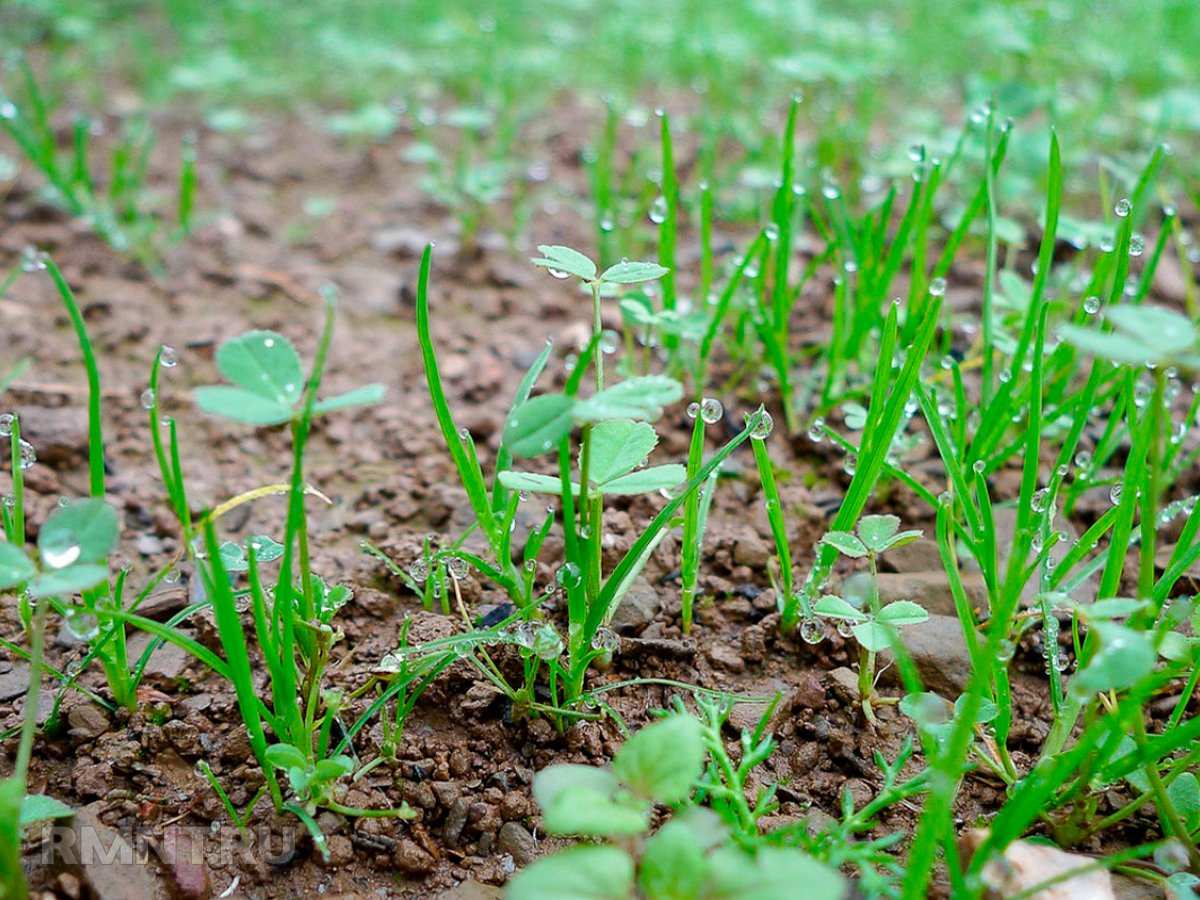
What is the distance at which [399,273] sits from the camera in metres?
2.24

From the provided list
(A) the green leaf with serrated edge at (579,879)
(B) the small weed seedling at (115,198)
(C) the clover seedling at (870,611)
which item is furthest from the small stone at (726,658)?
(B) the small weed seedling at (115,198)

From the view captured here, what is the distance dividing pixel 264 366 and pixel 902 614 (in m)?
0.77

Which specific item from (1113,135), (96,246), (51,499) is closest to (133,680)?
(51,499)

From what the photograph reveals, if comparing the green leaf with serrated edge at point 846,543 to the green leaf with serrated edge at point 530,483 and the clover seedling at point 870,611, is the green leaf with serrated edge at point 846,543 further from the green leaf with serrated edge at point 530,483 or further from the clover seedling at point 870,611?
the green leaf with serrated edge at point 530,483

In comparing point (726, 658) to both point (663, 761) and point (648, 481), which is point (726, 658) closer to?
point (648, 481)

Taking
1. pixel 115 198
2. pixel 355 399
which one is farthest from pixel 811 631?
pixel 115 198

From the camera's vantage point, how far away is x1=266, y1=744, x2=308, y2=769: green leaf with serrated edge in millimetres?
1024

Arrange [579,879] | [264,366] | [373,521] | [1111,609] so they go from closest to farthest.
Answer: [579,879], [1111,609], [264,366], [373,521]

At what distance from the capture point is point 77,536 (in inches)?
38.8

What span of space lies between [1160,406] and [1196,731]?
1.05ft

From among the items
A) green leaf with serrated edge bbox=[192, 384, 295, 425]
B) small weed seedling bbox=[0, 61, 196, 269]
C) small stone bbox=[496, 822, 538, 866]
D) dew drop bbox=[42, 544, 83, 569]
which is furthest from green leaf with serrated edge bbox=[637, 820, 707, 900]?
small weed seedling bbox=[0, 61, 196, 269]

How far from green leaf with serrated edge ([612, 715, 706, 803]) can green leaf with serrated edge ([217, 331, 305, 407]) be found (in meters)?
0.49

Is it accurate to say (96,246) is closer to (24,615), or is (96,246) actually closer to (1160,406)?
(24,615)

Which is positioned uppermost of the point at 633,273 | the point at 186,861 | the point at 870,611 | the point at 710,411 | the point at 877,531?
the point at 633,273
